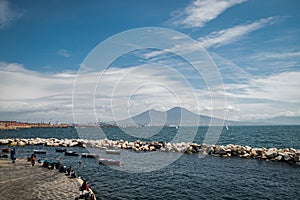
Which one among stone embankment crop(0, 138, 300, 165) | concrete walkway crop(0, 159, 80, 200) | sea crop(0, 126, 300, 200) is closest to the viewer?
concrete walkway crop(0, 159, 80, 200)

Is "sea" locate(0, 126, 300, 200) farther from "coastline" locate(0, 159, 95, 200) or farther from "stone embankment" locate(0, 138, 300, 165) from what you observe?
"coastline" locate(0, 159, 95, 200)

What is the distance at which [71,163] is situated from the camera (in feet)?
150

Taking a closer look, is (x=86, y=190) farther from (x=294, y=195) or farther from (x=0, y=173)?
(x=294, y=195)

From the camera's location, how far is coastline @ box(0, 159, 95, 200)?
72.9 feet

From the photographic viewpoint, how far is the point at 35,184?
25.8 metres

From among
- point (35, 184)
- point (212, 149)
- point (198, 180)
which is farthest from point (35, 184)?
point (212, 149)

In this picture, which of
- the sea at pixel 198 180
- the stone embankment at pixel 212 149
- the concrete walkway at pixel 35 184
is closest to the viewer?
the concrete walkway at pixel 35 184

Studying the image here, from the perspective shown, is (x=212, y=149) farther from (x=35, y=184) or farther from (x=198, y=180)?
(x=35, y=184)

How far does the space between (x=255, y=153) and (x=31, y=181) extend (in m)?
46.6

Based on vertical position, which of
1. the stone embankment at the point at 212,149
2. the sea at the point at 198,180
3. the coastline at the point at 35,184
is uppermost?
the coastline at the point at 35,184

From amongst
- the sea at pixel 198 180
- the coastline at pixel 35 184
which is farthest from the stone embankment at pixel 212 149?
the coastline at pixel 35 184

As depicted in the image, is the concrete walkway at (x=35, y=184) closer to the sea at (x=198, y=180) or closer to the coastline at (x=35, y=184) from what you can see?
the coastline at (x=35, y=184)

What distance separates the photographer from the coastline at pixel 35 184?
72.9 ft

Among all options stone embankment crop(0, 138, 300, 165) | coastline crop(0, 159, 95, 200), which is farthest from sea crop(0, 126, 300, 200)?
coastline crop(0, 159, 95, 200)
